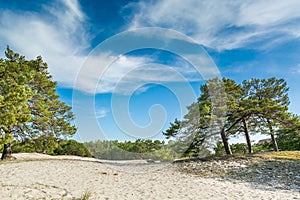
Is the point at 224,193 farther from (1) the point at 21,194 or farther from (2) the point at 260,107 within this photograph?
(2) the point at 260,107

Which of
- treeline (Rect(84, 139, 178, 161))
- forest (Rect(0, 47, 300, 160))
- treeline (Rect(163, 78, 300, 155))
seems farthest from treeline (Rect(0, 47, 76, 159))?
treeline (Rect(163, 78, 300, 155))

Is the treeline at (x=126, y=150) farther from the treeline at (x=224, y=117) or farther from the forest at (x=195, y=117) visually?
the treeline at (x=224, y=117)

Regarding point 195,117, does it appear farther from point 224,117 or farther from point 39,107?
point 39,107

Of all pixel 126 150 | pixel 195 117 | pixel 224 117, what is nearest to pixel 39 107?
pixel 195 117

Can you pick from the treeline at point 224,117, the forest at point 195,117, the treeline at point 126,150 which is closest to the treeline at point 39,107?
A: the forest at point 195,117

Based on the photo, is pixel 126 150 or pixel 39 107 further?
pixel 126 150

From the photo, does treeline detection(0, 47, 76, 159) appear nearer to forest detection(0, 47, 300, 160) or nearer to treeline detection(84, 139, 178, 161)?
forest detection(0, 47, 300, 160)

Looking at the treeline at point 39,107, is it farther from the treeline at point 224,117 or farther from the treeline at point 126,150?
the treeline at point 224,117

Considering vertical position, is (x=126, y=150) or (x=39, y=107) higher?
(x=39, y=107)

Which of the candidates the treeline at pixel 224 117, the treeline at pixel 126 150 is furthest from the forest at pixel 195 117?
the treeline at pixel 126 150

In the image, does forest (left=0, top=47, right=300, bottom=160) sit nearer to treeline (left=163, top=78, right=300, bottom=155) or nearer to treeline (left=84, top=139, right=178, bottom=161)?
treeline (left=163, top=78, right=300, bottom=155)

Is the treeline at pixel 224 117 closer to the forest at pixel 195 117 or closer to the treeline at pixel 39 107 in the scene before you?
the forest at pixel 195 117

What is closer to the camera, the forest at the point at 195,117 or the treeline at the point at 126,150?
the forest at the point at 195,117

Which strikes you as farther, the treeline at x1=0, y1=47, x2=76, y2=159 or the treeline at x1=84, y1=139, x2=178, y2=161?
the treeline at x1=84, y1=139, x2=178, y2=161
